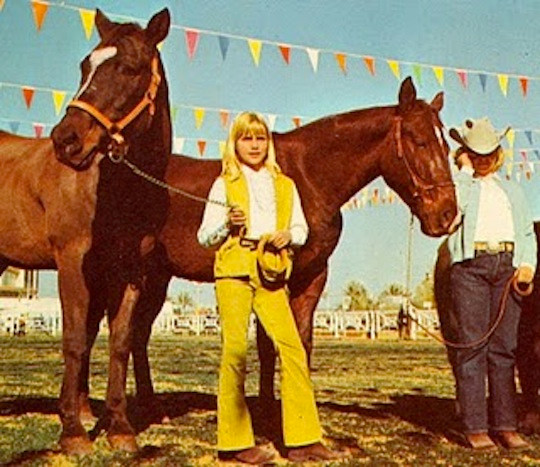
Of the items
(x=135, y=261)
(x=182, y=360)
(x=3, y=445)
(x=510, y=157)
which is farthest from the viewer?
(x=510, y=157)

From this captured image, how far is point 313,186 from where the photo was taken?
4898mm

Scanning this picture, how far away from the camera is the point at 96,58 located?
158 inches

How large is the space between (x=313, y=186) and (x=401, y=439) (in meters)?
1.57

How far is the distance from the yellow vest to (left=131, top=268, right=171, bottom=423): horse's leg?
1.58m

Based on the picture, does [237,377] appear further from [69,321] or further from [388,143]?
[388,143]

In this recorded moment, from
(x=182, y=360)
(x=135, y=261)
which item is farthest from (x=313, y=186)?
(x=182, y=360)

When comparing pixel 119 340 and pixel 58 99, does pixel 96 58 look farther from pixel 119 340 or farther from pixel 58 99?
pixel 58 99

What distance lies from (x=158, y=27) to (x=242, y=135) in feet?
2.58

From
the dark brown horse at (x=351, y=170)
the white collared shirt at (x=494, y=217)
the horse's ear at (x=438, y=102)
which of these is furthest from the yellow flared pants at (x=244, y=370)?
the horse's ear at (x=438, y=102)

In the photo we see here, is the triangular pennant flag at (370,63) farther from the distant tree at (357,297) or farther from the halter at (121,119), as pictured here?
the distant tree at (357,297)

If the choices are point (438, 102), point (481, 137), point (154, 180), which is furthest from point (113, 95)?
point (481, 137)

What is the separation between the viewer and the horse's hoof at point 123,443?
4277 millimetres

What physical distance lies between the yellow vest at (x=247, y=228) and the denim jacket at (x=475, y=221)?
47.1 inches

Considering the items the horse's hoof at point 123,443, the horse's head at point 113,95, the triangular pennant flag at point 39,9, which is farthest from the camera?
the triangular pennant flag at point 39,9
